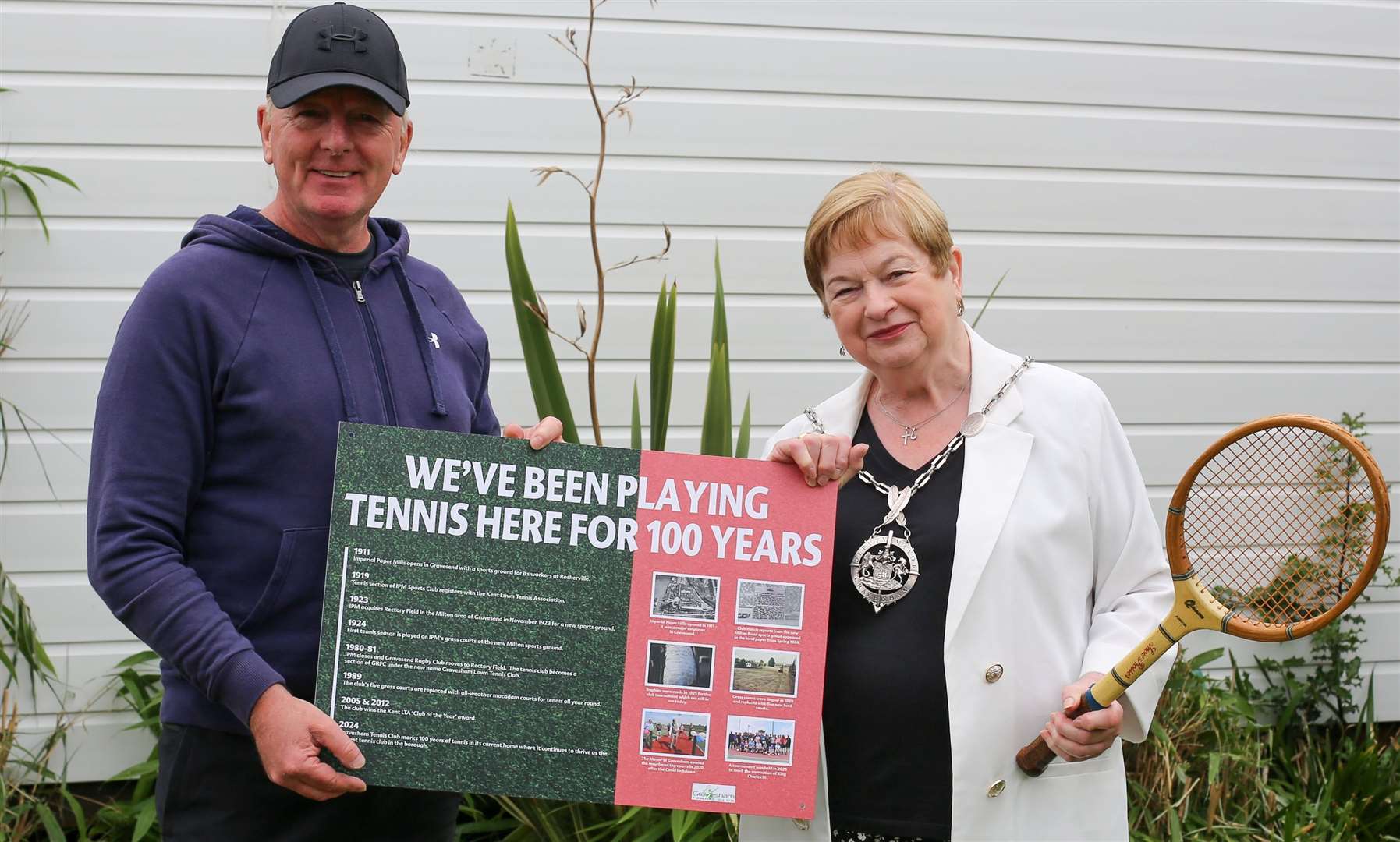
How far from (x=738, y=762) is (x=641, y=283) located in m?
2.43

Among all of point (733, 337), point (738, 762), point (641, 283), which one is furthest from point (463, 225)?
point (738, 762)

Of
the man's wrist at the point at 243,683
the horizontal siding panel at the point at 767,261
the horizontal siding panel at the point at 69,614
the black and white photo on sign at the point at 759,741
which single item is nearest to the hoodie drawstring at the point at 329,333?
the man's wrist at the point at 243,683

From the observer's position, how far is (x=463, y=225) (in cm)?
402

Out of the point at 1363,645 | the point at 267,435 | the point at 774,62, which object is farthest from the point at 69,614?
the point at 1363,645

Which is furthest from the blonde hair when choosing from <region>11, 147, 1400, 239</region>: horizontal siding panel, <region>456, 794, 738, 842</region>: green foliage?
<region>11, 147, 1400, 239</region>: horizontal siding panel

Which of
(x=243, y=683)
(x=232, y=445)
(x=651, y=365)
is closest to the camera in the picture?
(x=243, y=683)

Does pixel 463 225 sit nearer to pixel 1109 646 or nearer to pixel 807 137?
pixel 807 137

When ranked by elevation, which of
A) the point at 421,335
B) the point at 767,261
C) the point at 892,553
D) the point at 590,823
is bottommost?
the point at 590,823

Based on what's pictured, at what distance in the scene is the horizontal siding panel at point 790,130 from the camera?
379 cm

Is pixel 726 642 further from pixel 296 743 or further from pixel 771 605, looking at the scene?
pixel 296 743

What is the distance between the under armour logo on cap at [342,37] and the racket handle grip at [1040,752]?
1.67m

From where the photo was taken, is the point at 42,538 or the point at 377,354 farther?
the point at 42,538

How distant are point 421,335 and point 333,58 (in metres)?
0.52

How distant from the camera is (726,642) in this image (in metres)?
1.99
